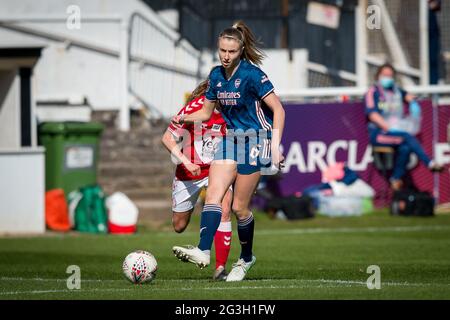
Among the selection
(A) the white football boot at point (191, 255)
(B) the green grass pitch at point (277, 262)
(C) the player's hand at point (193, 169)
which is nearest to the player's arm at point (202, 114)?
(C) the player's hand at point (193, 169)

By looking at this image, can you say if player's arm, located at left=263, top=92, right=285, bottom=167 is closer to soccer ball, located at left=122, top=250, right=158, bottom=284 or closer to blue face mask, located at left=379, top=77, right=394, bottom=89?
soccer ball, located at left=122, top=250, right=158, bottom=284

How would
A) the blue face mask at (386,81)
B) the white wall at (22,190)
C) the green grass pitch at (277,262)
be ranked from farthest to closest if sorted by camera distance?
the blue face mask at (386,81) → the white wall at (22,190) → the green grass pitch at (277,262)

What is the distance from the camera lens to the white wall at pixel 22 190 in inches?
706

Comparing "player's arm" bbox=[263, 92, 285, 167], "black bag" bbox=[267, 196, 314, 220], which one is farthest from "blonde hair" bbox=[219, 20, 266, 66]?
"black bag" bbox=[267, 196, 314, 220]

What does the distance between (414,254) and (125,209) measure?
5478mm

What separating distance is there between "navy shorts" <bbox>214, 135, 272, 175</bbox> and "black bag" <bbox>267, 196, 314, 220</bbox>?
8.53 m

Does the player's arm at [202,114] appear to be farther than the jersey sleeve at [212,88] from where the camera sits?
Yes

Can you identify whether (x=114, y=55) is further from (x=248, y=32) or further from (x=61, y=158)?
(x=248, y=32)

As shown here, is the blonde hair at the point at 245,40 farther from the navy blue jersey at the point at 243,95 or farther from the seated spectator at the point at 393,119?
the seated spectator at the point at 393,119

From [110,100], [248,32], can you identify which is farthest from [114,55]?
[248,32]

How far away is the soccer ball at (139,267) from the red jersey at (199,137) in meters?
1.33

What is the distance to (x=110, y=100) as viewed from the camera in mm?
24875

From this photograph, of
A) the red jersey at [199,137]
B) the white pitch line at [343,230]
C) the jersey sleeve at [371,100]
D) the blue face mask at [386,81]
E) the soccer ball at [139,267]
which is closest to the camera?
the soccer ball at [139,267]
